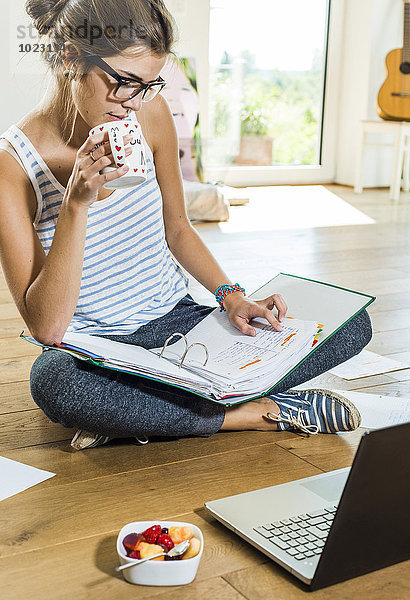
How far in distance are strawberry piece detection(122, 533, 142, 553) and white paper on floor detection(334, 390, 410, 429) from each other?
2.11 ft

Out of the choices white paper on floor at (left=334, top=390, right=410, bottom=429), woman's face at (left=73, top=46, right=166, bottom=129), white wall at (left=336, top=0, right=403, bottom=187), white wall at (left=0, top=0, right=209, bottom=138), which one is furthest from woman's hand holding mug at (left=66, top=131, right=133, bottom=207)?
white wall at (left=336, top=0, right=403, bottom=187)

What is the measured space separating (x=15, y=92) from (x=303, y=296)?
10.1 feet

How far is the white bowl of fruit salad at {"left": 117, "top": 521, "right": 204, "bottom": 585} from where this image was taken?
100 cm

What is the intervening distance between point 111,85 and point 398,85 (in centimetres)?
392

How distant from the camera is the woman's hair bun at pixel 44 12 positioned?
128cm

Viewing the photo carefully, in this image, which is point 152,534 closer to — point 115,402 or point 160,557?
point 160,557

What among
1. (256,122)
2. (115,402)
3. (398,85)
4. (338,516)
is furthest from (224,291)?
(256,122)

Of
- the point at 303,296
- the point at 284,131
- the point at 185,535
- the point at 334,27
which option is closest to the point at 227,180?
the point at 284,131

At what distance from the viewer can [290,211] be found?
14.0 ft

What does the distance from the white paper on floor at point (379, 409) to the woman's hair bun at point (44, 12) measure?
0.91 meters

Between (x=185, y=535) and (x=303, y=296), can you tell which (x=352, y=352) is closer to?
(x=303, y=296)

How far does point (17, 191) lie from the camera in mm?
1326

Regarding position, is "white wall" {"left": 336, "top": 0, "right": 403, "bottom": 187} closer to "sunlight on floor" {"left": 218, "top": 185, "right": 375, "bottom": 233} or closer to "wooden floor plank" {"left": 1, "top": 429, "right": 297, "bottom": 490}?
"sunlight on floor" {"left": 218, "top": 185, "right": 375, "bottom": 233}

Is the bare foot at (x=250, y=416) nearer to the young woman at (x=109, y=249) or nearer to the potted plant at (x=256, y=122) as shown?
the young woman at (x=109, y=249)
